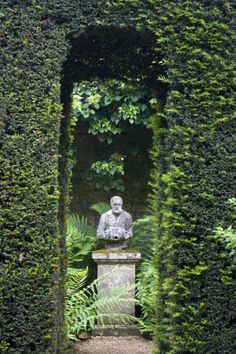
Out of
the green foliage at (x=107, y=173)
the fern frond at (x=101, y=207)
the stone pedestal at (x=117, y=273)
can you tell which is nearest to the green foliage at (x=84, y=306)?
the stone pedestal at (x=117, y=273)

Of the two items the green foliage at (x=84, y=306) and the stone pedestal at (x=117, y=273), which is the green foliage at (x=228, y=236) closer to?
the green foliage at (x=84, y=306)

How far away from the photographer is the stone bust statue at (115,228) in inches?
340

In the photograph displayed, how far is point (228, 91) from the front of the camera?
188 inches

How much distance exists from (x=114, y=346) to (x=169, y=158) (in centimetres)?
341

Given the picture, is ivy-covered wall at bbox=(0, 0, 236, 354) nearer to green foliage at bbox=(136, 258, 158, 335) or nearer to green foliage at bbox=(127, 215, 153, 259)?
green foliage at bbox=(136, 258, 158, 335)

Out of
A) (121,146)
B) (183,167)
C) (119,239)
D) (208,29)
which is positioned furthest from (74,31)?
(121,146)

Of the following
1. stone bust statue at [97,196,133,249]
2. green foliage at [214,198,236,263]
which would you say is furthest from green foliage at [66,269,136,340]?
green foliage at [214,198,236,263]

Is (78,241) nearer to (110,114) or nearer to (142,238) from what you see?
(142,238)

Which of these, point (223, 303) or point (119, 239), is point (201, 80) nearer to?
point (223, 303)

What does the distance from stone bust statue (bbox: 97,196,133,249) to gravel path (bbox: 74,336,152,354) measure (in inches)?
58.4

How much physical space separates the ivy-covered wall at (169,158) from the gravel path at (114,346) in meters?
2.44

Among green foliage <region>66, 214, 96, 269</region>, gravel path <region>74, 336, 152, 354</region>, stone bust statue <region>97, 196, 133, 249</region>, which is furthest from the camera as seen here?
green foliage <region>66, 214, 96, 269</region>

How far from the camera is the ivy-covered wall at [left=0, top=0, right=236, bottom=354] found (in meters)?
4.44

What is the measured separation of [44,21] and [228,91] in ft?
5.62
